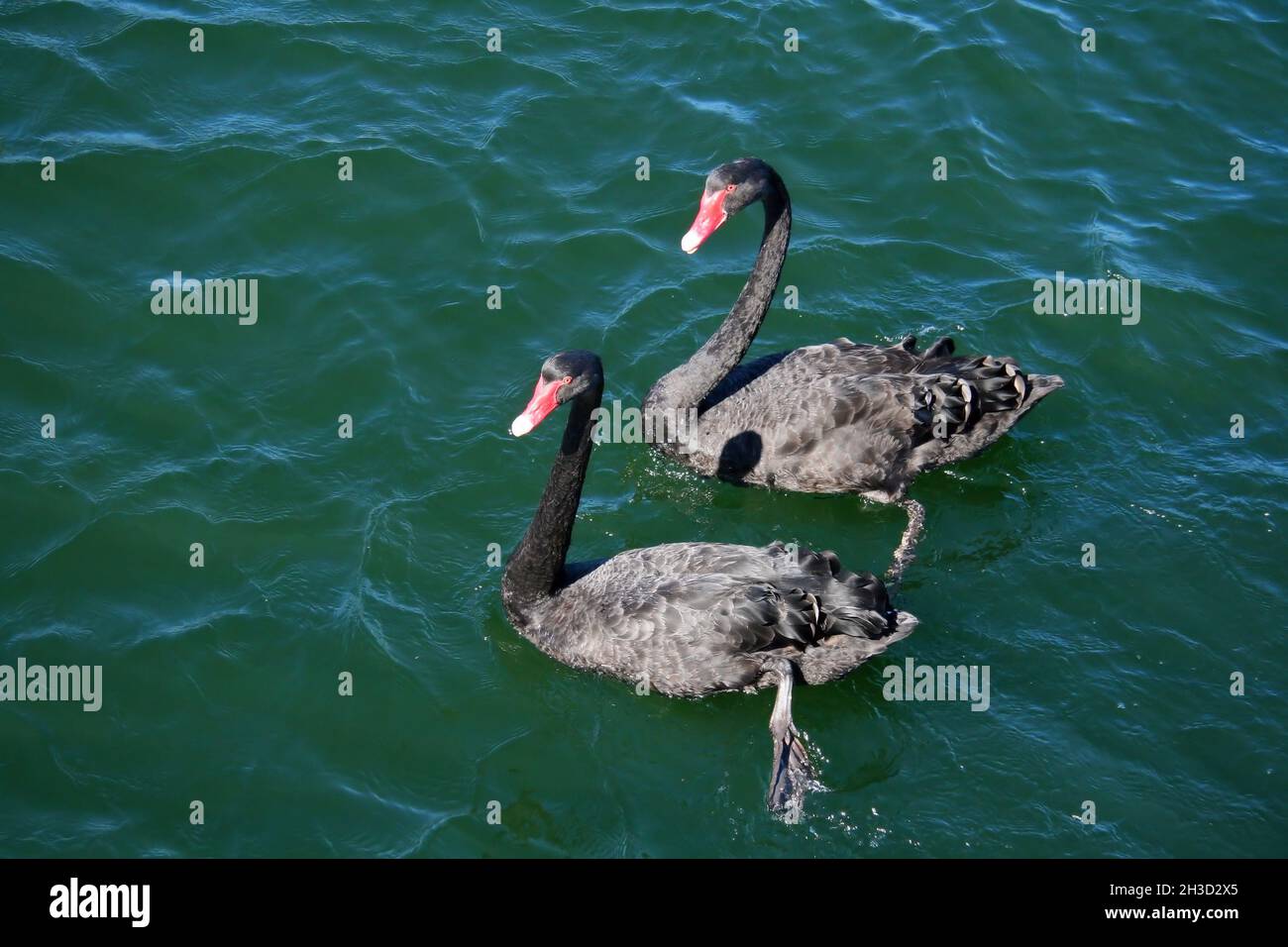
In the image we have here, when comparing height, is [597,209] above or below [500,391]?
above

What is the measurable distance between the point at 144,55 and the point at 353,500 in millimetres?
6704

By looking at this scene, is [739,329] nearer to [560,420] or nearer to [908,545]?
[560,420]

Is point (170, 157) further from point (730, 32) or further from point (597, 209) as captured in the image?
point (730, 32)

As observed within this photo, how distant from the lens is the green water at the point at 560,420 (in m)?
8.97

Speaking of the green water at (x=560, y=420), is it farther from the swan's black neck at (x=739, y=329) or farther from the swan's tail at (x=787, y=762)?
the swan's black neck at (x=739, y=329)

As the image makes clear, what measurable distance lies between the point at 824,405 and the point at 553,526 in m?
2.85

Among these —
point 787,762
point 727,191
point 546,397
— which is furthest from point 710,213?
point 787,762

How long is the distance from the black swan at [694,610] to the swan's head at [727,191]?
7.99 ft

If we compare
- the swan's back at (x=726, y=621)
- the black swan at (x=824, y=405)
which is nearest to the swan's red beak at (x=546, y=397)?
the swan's back at (x=726, y=621)

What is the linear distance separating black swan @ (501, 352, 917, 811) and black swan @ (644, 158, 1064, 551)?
1.54 m

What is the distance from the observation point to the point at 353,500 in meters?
10.8

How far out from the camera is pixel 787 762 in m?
8.84

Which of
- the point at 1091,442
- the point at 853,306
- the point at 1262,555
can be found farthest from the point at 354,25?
the point at 1262,555

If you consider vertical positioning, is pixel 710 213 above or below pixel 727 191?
below
